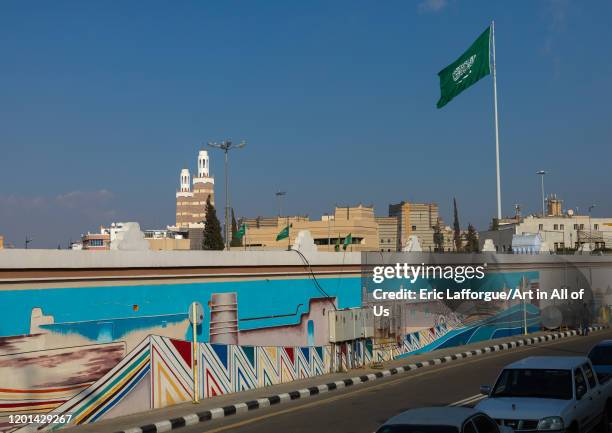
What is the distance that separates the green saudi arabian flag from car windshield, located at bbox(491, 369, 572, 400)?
22632 mm

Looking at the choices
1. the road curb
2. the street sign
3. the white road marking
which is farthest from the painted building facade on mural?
the white road marking

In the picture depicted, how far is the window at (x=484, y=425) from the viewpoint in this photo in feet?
28.0

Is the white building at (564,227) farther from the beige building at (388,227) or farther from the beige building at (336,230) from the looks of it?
the beige building at (388,227)

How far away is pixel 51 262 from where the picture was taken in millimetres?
14516

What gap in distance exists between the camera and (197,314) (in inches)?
689

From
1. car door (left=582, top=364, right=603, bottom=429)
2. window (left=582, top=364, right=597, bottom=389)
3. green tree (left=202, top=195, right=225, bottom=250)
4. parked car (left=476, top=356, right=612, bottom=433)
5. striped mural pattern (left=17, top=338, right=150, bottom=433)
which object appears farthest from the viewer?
green tree (left=202, top=195, right=225, bottom=250)

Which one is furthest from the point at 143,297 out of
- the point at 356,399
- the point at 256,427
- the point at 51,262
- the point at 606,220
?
the point at 606,220

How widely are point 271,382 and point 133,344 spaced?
5200 millimetres

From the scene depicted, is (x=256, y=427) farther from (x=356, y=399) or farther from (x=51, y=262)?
(x=51, y=262)

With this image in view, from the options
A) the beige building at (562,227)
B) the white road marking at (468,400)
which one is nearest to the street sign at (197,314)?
the white road marking at (468,400)

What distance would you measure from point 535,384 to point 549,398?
1.73 feet

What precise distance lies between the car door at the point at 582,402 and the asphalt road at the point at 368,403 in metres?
3.94

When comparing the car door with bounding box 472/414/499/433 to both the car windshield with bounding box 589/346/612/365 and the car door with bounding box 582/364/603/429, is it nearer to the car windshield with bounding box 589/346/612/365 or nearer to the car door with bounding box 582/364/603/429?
the car door with bounding box 582/364/603/429

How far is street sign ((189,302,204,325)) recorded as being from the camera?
17188 millimetres
